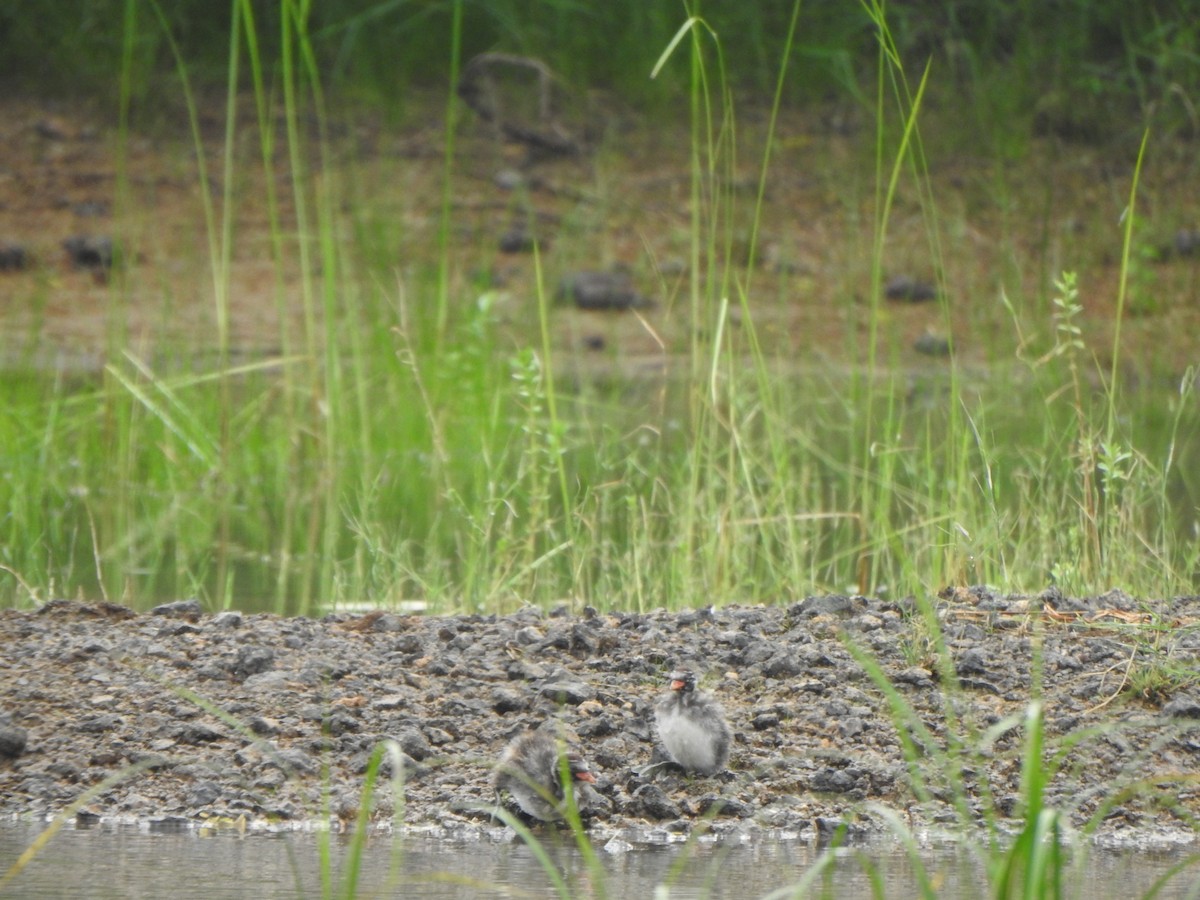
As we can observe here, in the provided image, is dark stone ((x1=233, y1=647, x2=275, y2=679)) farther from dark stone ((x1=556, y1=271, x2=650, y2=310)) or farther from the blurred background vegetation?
the blurred background vegetation

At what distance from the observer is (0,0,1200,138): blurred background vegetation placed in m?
→ 13.0

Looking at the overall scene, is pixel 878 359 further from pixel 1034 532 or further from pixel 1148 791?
pixel 1148 791

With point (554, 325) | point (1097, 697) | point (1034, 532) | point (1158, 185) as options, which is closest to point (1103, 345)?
point (1158, 185)

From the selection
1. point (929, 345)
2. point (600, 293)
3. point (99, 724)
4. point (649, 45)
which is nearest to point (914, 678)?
point (99, 724)

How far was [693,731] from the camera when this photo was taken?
271 centimetres

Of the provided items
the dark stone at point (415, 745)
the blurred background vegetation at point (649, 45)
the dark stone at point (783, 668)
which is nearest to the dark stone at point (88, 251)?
the blurred background vegetation at point (649, 45)

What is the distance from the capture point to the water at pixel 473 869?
2307 mm

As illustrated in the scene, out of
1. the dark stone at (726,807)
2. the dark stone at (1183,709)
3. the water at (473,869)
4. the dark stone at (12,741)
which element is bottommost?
the water at (473,869)

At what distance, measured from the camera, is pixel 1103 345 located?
10.8 m

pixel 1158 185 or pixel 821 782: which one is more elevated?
pixel 1158 185

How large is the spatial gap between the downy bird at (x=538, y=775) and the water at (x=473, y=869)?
5cm

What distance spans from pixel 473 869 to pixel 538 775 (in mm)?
246

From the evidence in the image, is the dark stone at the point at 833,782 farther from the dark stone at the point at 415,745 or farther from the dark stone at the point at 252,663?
the dark stone at the point at 252,663

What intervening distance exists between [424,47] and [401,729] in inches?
446
